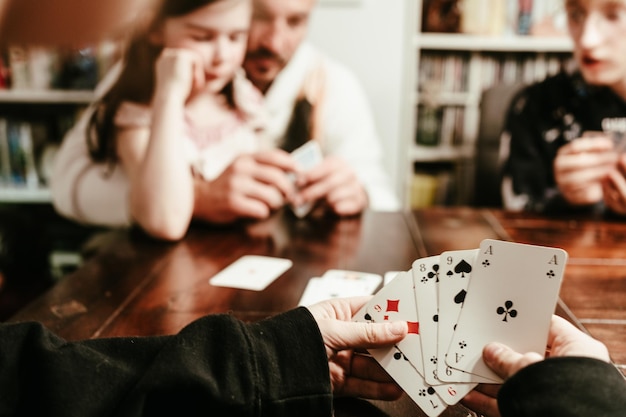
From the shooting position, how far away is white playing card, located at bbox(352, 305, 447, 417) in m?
0.70

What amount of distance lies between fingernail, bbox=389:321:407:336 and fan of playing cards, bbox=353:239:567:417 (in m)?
0.02

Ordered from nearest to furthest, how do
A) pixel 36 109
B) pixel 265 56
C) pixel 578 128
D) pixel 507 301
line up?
pixel 507 301 < pixel 265 56 < pixel 578 128 < pixel 36 109

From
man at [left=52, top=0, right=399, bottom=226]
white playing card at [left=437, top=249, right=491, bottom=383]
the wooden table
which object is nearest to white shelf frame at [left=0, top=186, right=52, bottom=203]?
man at [left=52, top=0, right=399, bottom=226]

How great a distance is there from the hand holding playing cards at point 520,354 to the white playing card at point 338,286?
0.36 m

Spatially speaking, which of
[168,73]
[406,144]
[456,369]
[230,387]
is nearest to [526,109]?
[406,144]

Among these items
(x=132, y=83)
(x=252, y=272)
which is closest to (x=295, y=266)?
(x=252, y=272)

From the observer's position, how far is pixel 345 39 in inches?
97.0

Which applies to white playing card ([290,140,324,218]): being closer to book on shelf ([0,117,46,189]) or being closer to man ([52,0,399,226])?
man ([52,0,399,226])

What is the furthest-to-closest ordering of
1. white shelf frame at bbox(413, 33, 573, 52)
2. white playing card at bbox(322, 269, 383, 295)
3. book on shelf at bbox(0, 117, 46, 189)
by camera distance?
white shelf frame at bbox(413, 33, 573, 52) < book on shelf at bbox(0, 117, 46, 189) < white playing card at bbox(322, 269, 383, 295)

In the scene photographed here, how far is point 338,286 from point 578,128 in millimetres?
1518

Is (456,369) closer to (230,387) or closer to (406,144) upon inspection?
(230,387)

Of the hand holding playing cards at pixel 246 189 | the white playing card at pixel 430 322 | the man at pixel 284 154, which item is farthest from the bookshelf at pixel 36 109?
the white playing card at pixel 430 322

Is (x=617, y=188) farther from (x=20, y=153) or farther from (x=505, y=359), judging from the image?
(x=20, y=153)

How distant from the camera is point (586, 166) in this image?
168 cm
